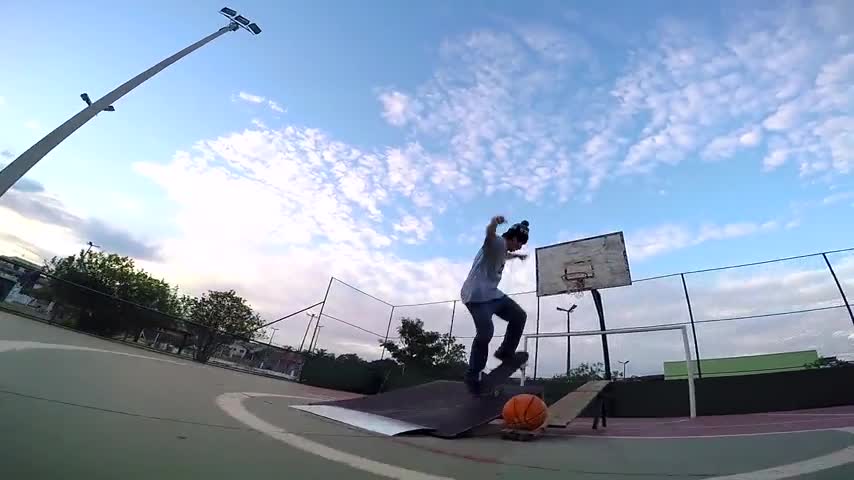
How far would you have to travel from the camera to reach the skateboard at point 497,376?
4148mm

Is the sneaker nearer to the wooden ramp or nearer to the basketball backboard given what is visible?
the wooden ramp

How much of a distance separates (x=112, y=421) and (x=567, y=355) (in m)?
13.6

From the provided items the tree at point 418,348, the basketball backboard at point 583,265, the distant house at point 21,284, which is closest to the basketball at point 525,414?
the basketball backboard at point 583,265

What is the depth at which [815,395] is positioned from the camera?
7.46 metres

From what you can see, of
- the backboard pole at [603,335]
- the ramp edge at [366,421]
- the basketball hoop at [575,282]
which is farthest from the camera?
the basketball hoop at [575,282]

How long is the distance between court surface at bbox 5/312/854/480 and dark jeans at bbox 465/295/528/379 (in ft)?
2.68

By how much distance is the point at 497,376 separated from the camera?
13.7ft

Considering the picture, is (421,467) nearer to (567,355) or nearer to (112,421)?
(112,421)

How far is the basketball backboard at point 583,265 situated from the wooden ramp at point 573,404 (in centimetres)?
609

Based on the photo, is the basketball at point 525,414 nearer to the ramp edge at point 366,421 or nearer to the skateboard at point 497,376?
the skateboard at point 497,376

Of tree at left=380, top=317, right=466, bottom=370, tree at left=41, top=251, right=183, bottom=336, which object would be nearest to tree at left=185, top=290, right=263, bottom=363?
tree at left=41, top=251, right=183, bottom=336

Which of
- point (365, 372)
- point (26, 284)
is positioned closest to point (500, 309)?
point (365, 372)

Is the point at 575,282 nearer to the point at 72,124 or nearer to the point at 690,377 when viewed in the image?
the point at 690,377

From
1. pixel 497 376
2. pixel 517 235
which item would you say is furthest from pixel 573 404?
pixel 517 235
